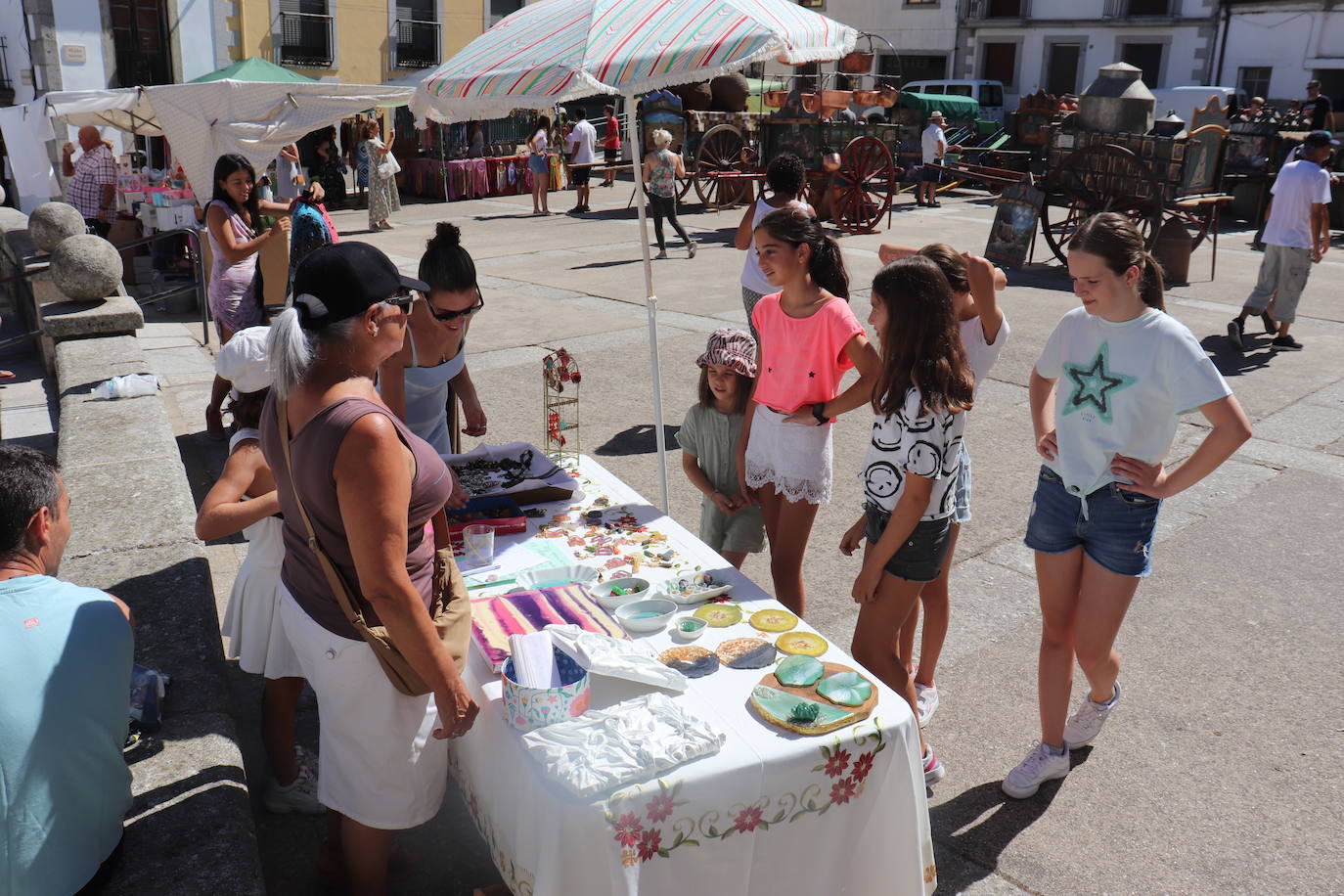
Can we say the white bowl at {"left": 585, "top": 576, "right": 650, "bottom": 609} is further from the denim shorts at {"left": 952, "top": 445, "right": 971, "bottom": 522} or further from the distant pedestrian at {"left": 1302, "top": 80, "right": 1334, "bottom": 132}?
the distant pedestrian at {"left": 1302, "top": 80, "right": 1334, "bottom": 132}

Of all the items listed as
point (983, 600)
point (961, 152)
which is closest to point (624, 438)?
point (983, 600)

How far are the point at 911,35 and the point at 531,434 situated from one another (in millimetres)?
34963

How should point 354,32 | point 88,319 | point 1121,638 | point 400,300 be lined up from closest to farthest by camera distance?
point 400,300 → point 1121,638 → point 88,319 → point 354,32

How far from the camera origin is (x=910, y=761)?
2.29m

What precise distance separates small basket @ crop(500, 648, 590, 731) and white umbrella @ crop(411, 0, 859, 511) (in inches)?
69.8

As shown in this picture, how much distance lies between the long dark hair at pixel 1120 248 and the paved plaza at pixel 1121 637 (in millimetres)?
1531

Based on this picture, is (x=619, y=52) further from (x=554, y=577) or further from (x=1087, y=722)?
(x=1087, y=722)

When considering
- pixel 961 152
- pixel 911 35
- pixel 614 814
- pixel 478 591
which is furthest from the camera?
pixel 911 35

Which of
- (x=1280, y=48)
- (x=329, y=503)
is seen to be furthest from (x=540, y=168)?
(x=1280, y=48)

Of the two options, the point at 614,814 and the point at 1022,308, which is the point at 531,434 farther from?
the point at 1022,308

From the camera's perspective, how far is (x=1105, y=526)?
2.92 meters

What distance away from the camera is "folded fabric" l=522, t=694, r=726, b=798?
198cm

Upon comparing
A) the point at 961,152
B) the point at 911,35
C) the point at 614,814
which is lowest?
the point at 614,814

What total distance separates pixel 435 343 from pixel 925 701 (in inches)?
82.6
